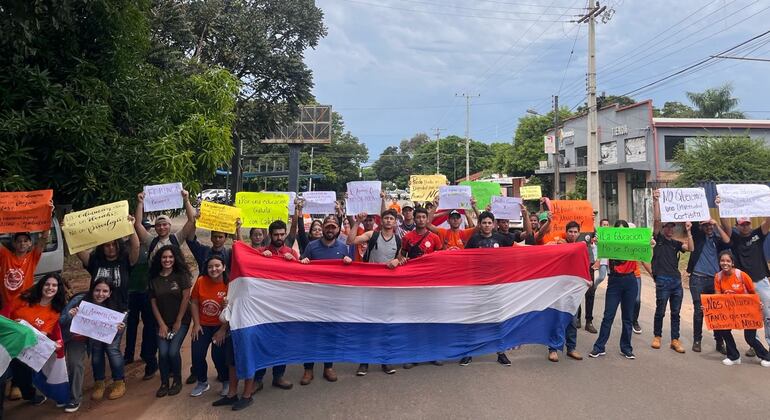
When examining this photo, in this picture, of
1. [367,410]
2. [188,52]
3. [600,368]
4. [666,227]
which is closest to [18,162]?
[367,410]

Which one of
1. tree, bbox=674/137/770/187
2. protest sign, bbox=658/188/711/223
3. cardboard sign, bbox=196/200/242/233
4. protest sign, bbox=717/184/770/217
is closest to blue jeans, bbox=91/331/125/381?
cardboard sign, bbox=196/200/242/233

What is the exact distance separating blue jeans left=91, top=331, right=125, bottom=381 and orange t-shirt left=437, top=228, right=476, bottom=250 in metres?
3.97

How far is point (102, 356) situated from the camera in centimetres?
488

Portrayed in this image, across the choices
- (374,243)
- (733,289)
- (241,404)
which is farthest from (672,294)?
(241,404)

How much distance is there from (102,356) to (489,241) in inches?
178

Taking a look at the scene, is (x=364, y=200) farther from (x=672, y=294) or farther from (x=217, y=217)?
(x=672, y=294)

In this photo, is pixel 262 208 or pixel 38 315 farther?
pixel 262 208

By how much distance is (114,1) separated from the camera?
5859 mm

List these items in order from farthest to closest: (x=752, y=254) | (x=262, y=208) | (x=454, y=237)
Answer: (x=454, y=237), (x=262, y=208), (x=752, y=254)

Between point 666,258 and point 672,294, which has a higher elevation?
point 666,258

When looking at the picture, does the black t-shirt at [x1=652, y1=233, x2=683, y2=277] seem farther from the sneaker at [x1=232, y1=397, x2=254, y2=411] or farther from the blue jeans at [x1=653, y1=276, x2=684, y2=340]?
the sneaker at [x1=232, y1=397, x2=254, y2=411]

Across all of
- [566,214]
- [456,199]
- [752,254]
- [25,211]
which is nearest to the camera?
[25,211]

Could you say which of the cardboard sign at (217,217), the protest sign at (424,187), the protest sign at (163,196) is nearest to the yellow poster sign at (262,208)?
the cardboard sign at (217,217)

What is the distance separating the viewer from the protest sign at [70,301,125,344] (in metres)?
4.52
